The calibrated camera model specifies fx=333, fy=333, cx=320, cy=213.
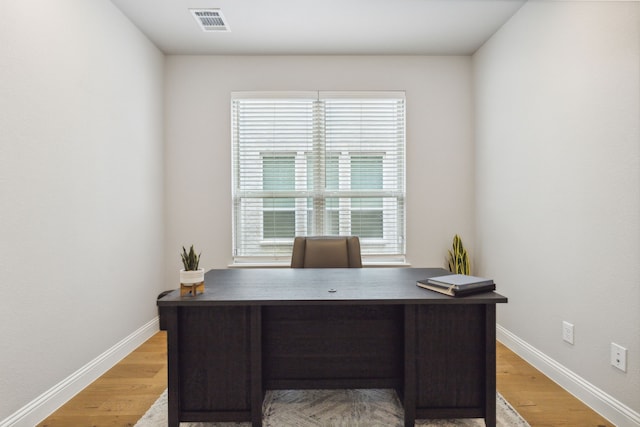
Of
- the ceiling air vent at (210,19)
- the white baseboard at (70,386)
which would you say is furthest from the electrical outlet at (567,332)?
the ceiling air vent at (210,19)

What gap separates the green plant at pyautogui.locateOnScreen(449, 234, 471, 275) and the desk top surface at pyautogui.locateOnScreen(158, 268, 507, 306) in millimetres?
1252

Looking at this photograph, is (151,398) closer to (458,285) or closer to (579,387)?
(458,285)

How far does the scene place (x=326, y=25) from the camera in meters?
2.86

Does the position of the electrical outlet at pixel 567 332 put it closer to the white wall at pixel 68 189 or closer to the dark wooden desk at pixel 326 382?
the dark wooden desk at pixel 326 382

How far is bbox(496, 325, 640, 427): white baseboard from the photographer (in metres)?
1.73

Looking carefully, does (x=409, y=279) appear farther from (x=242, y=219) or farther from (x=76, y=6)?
(x=76, y=6)

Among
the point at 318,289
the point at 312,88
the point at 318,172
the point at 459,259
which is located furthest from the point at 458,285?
the point at 312,88

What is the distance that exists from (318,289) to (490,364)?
0.92m

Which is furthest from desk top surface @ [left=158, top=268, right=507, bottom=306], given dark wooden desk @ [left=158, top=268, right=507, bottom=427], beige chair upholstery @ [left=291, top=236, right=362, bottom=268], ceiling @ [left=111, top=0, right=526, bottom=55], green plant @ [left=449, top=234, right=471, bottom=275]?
ceiling @ [left=111, top=0, right=526, bottom=55]

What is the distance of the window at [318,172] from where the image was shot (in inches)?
136

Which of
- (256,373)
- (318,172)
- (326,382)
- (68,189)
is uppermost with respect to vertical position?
(318,172)

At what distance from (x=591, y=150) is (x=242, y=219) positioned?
2.88 metres

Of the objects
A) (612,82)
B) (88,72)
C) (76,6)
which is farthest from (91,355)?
(612,82)

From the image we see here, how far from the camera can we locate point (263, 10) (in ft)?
8.66
